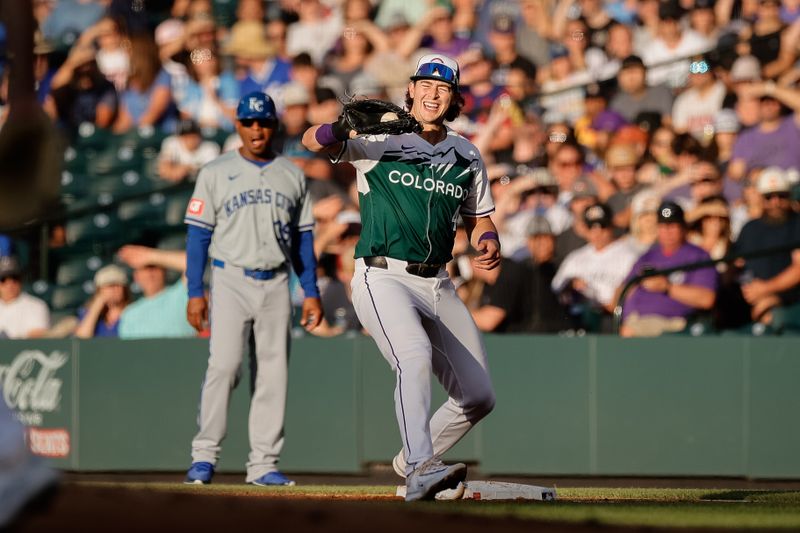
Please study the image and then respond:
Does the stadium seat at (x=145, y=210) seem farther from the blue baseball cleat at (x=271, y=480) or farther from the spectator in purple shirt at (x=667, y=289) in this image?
the spectator in purple shirt at (x=667, y=289)

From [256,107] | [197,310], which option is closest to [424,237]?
[256,107]

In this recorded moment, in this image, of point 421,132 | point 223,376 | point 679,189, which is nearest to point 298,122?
point 679,189

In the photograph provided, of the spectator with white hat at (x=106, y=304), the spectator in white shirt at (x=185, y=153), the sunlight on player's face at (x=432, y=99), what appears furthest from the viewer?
the spectator in white shirt at (x=185, y=153)

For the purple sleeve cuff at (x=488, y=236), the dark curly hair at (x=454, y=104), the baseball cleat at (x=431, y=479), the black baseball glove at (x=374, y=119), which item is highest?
the dark curly hair at (x=454, y=104)

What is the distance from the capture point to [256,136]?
30.7 ft

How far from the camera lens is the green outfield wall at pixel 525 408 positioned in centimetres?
1102

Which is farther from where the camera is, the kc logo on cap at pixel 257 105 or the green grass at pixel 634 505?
the kc logo on cap at pixel 257 105

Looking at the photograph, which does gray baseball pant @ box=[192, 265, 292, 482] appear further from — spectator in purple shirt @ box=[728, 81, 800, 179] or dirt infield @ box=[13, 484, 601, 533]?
spectator in purple shirt @ box=[728, 81, 800, 179]

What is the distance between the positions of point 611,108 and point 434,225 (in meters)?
6.19

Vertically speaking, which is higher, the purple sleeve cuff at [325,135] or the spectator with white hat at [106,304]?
the purple sleeve cuff at [325,135]

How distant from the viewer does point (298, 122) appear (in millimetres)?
13461

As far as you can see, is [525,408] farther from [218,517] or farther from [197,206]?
[218,517]

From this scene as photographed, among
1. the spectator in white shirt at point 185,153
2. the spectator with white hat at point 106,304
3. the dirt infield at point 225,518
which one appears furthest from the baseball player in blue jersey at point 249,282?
the spectator in white shirt at point 185,153

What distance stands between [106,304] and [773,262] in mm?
5815
